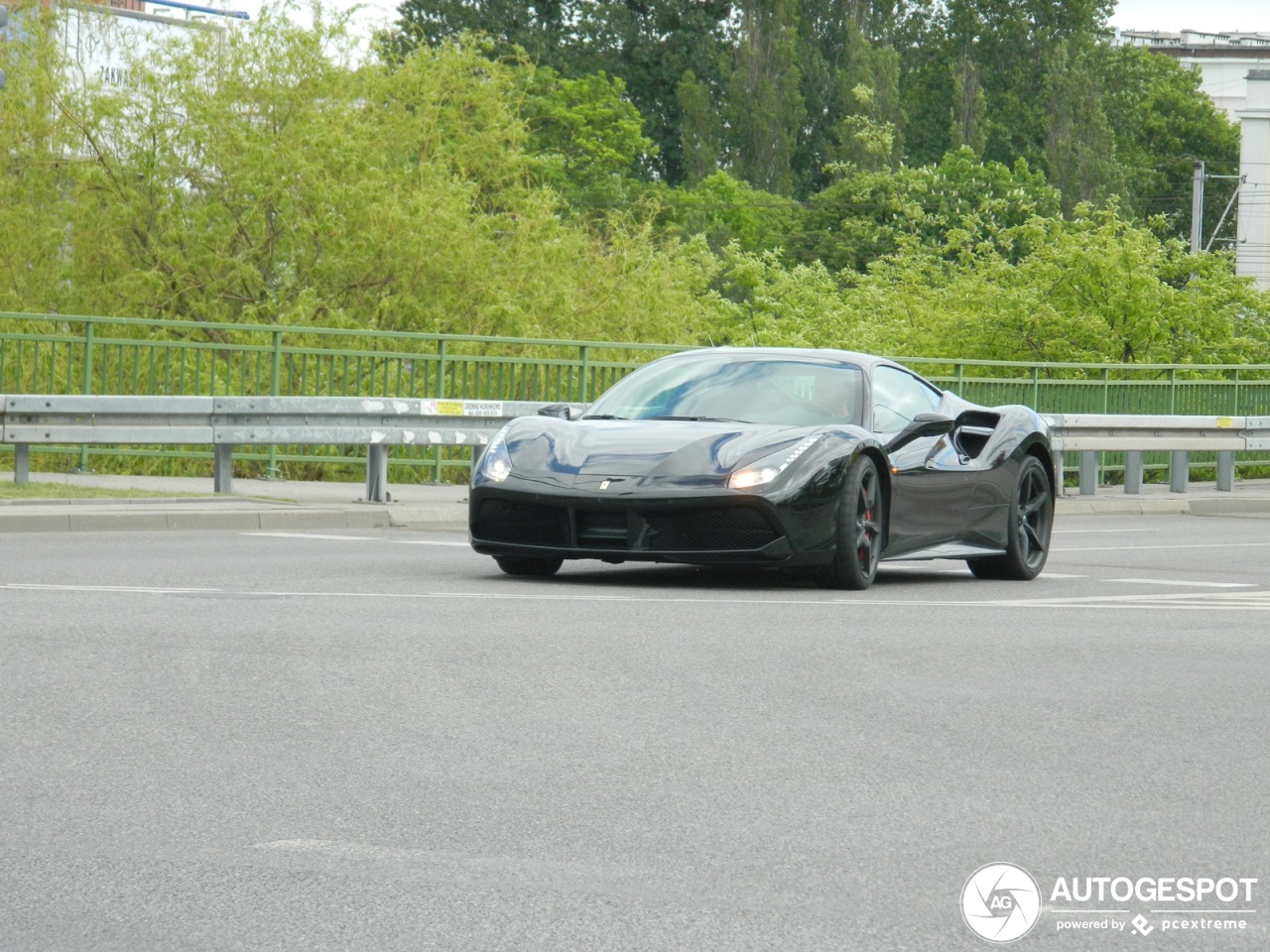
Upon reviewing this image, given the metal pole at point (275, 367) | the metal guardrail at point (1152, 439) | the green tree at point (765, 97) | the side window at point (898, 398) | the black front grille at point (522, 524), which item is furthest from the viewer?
the green tree at point (765, 97)

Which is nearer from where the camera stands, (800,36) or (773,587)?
(773,587)

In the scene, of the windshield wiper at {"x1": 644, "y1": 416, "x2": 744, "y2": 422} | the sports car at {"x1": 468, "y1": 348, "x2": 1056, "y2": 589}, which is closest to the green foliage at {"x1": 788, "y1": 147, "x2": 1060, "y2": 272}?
the sports car at {"x1": 468, "y1": 348, "x2": 1056, "y2": 589}

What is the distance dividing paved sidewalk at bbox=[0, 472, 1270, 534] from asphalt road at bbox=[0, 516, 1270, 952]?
12.3 feet

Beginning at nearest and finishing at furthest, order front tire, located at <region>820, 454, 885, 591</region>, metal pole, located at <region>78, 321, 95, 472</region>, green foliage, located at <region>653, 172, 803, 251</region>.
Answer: front tire, located at <region>820, 454, 885, 591</region>
metal pole, located at <region>78, 321, 95, 472</region>
green foliage, located at <region>653, 172, 803, 251</region>

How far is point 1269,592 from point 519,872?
785cm

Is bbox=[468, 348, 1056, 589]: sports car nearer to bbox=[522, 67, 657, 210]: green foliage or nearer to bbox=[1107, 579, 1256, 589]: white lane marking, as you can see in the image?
bbox=[1107, 579, 1256, 589]: white lane marking

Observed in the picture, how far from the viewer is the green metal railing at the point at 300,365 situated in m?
18.5

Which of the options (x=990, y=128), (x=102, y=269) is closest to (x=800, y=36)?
(x=990, y=128)

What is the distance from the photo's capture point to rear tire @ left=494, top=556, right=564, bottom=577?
11156 mm

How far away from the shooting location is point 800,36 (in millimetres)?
93500

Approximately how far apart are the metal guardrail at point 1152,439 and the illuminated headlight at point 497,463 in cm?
1123

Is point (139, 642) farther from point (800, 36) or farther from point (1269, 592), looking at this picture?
point (800, 36)

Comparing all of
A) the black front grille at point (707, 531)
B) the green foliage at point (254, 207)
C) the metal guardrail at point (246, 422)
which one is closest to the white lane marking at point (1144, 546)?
the metal guardrail at point (246, 422)

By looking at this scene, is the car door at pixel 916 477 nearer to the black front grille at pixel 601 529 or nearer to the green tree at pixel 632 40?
the black front grille at pixel 601 529
